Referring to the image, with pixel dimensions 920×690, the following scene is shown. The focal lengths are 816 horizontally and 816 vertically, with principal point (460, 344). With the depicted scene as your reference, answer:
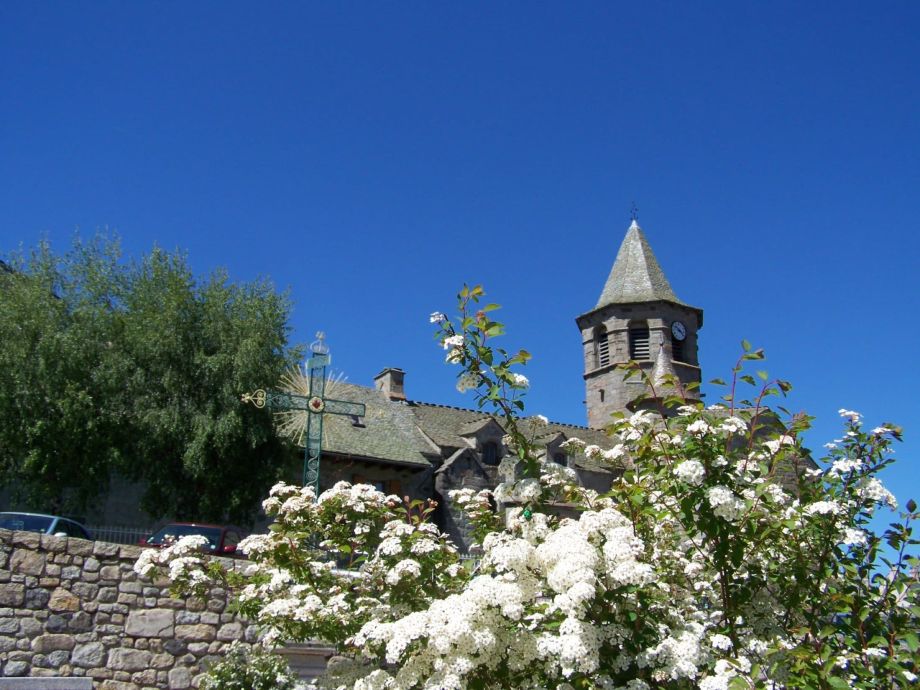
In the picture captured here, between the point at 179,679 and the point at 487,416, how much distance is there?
9597 millimetres

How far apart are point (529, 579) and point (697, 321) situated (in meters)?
43.8

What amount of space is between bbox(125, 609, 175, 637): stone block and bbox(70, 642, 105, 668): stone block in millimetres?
421

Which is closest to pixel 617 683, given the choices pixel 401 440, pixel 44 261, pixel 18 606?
pixel 18 606

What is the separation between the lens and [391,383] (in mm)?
35375

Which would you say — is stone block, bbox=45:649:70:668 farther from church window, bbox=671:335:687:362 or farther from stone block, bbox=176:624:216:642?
church window, bbox=671:335:687:362

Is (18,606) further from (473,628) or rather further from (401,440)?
(401,440)

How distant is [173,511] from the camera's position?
22.5m

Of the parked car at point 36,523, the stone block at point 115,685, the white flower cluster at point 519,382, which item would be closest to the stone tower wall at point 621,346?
the parked car at point 36,523

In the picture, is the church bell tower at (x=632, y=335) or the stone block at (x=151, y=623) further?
the church bell tower at (x=632, y=335)

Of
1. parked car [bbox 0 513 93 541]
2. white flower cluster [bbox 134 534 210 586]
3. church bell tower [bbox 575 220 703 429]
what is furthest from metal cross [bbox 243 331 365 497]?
church bell tower [bbox 575 220 703 429]

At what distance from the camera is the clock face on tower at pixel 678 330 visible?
1802 inches

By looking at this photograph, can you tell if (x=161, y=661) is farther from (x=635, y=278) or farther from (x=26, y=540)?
(x=635, y=278)

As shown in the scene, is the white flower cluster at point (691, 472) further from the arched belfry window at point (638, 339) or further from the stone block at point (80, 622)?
the arched belfry window at point (638, 339)

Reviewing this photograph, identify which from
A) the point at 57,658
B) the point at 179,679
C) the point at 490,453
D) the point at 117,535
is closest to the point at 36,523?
the point at 117,535
